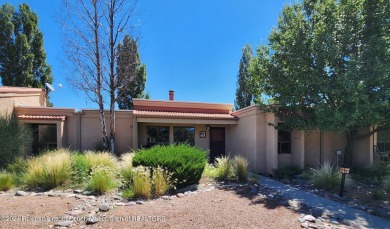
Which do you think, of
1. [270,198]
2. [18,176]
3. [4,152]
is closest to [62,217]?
[18,176]

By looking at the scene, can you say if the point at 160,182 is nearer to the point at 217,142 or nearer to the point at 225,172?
the point at 225,172

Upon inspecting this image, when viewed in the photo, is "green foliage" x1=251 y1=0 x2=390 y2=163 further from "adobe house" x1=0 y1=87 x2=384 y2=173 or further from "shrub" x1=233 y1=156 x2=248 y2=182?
"shrub" x1=233 y1=156 x2=248 y2=182

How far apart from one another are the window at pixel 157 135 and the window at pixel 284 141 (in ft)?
21.1

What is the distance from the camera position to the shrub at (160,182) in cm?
691

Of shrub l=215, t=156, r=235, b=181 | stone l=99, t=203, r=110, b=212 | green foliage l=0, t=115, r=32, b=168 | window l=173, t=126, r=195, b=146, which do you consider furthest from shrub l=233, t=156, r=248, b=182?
green foliage l=0, t=115, r=32, b=168

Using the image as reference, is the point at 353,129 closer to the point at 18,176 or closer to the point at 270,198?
the point at 270,198

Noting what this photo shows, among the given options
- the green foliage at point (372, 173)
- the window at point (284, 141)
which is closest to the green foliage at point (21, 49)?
the window at point (284, 141)

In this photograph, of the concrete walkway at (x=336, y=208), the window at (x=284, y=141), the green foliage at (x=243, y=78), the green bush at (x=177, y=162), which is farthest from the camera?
the green foliage at (x=243, y=78)

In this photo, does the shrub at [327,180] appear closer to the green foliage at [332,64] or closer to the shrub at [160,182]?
the green foliage at [332,64]

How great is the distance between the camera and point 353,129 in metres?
11.5

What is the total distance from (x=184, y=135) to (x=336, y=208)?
9.77 m

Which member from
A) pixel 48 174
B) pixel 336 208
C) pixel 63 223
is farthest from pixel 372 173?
pixel 48 174

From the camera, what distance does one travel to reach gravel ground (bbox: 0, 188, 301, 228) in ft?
16.1

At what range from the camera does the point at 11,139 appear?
33.2ft
